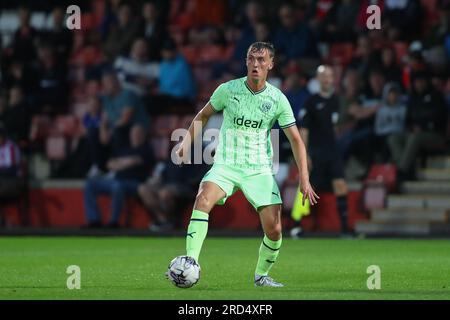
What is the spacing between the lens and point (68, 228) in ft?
74.0

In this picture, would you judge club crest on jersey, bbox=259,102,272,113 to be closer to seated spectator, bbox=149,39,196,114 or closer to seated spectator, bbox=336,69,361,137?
seated spectator, bbox=336,69,361,137

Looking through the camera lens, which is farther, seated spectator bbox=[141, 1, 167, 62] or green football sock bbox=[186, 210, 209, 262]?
seated spectator bbox=[141, 1, 167, 62]

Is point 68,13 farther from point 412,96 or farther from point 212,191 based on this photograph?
point 212,191

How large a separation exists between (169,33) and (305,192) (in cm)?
1335

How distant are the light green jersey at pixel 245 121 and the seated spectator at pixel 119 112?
11228 millimetres

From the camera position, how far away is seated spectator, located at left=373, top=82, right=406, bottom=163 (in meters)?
21.0

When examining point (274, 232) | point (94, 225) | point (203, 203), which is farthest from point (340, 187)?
point (203, 203)

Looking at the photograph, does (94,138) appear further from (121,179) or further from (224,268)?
(224,268)

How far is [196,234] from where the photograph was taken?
1065 cm

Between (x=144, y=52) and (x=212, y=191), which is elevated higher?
(x=144, y=52)

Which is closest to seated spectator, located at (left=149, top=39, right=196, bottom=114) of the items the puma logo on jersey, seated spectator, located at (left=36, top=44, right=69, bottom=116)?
seated spectator, located at (left=36, top=44, right=69, bottom=116)

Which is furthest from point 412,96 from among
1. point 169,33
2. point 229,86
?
point 229,86

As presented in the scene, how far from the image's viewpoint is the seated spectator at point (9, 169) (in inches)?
893

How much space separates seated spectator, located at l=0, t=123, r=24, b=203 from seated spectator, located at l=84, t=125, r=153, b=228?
140 cm
